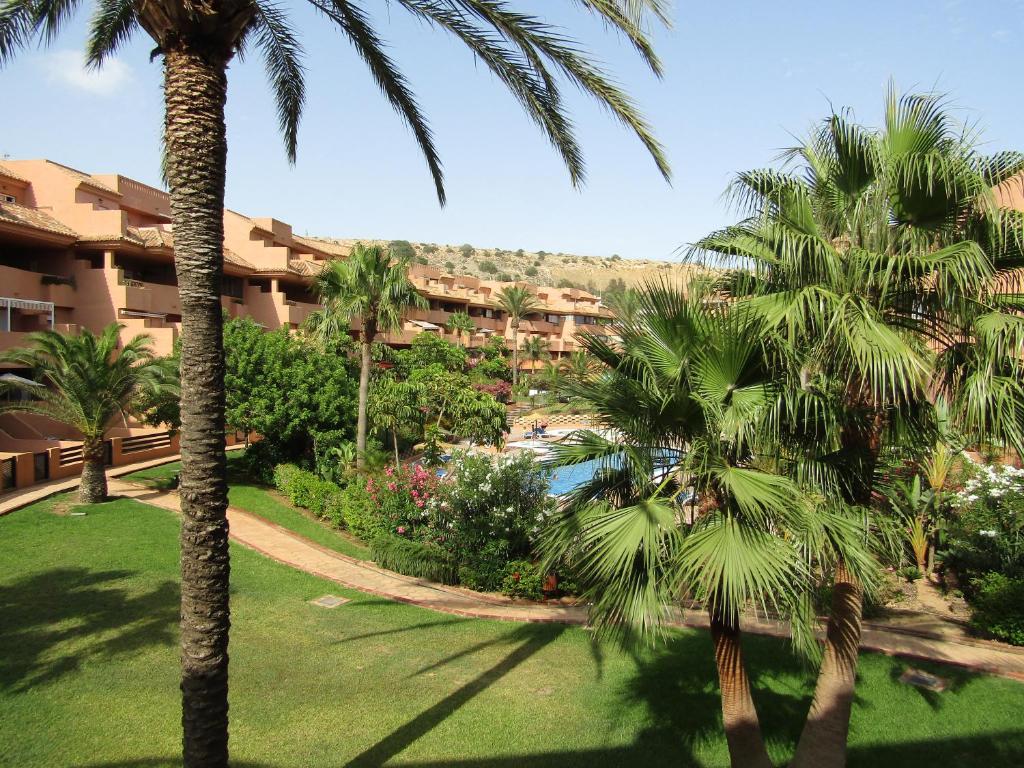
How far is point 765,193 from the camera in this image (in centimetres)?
612

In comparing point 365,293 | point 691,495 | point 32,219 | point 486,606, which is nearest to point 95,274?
point 32,219

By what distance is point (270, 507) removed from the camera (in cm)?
1867

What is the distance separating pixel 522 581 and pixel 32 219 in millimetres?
22484

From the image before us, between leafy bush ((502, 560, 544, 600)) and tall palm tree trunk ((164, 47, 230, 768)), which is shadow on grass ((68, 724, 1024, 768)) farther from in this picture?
leafy bush ((502, 560, 544, 600))

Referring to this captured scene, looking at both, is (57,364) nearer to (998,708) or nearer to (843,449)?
(843,449)

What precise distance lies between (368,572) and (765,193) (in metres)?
11.0

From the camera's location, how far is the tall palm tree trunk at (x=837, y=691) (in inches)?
238

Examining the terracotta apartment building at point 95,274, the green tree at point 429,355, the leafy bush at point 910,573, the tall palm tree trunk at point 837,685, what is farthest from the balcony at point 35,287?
the leafy bush at point 910,573

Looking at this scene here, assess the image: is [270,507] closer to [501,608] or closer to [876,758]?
[501,608]

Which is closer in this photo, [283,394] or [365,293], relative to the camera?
[365,293]

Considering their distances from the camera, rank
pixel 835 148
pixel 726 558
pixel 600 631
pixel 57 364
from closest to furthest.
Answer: pixel 726 558 → pixel 600 631 → pixel 835 148 → pixel 57 364

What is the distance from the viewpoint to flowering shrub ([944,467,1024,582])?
11578mm

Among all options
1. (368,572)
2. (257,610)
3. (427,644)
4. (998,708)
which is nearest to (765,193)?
(998,708)

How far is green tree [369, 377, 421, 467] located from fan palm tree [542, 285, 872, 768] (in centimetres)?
1567
